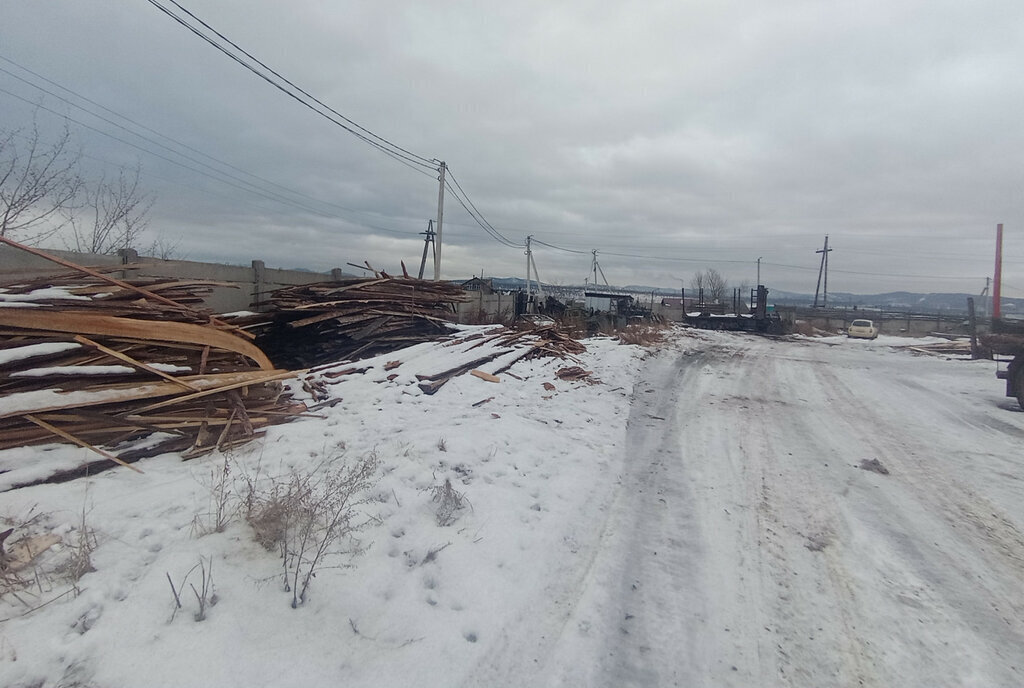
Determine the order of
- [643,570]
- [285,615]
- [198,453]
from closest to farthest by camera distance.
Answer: [285,615] → [643,570] → [198,453]

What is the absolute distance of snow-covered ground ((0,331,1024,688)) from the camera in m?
2.50

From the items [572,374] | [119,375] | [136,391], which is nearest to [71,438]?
[136,391]

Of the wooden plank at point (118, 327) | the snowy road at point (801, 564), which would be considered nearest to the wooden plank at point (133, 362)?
the wooden plank at point (118, 327)

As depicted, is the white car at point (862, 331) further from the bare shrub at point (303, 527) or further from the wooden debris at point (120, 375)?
the bare shrub at point (303, 527)

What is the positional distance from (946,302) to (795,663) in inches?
6918

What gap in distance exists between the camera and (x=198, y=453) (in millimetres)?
4707

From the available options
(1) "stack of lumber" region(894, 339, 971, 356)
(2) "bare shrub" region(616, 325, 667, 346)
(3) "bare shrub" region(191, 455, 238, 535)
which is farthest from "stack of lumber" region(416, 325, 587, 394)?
(1) "stack of lumber" region(894, 339, 971, 356)

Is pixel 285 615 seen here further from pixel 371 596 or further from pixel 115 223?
pixel 115 223

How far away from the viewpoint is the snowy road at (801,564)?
8.82ft

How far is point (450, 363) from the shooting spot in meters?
9.02

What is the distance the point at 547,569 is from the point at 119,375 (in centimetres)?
452

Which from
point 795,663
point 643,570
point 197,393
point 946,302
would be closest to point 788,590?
point 795,663

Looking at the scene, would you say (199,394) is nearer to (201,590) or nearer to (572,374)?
(201,590)

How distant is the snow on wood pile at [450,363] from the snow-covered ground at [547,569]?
1389mm
